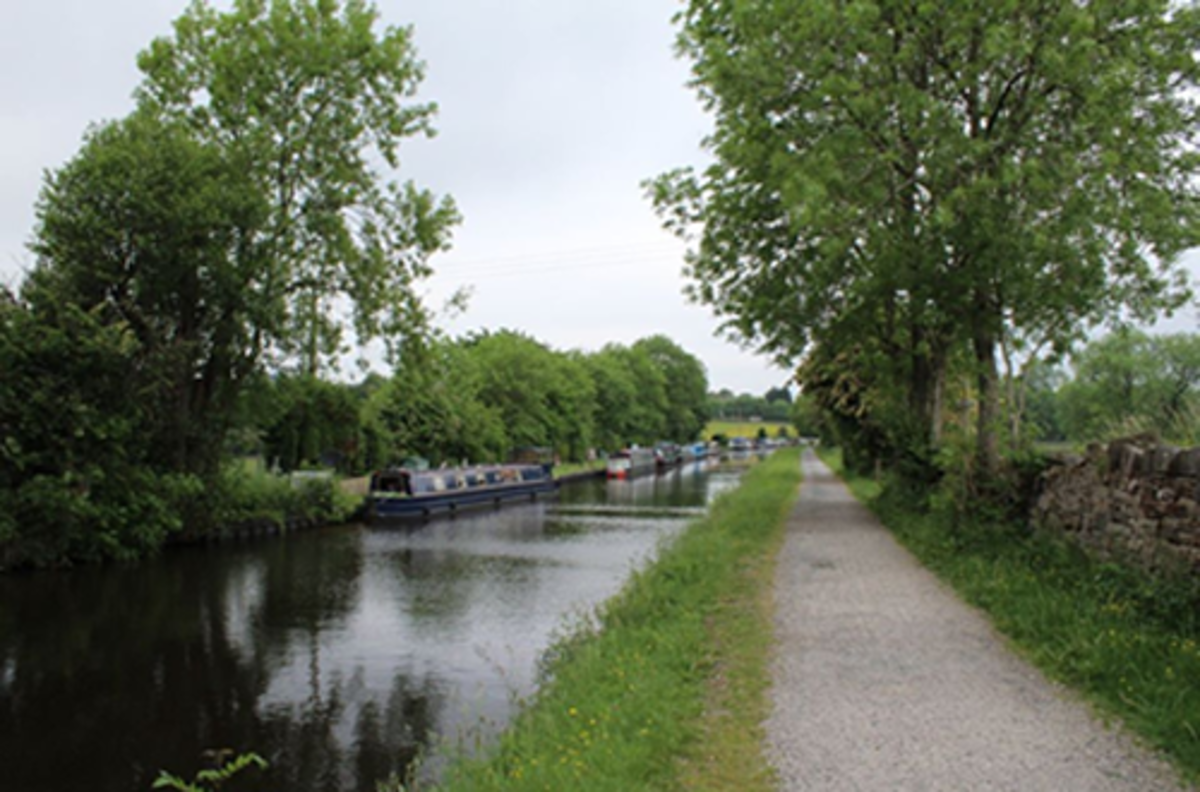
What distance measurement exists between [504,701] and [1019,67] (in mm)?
10886

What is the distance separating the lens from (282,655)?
39.1 ft

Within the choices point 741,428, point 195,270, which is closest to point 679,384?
point 741,428

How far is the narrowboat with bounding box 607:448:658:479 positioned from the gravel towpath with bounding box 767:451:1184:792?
1758 inches

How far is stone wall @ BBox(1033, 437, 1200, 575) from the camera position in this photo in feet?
23.8

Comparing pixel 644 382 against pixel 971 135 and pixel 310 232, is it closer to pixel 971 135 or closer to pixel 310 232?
pixel 310 232

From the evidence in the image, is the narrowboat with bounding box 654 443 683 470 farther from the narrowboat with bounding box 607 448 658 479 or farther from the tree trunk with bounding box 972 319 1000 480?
the tree trunk with bounding box 972 319 1000 480

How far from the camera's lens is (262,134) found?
23.2m

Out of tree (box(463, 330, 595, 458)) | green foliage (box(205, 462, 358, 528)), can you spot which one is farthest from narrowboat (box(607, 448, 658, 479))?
green foliage (box(205, 462, 358, 528))

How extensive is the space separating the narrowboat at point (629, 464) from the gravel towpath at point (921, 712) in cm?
4465

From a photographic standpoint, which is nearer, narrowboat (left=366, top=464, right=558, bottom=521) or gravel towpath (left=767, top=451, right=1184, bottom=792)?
gravel towpath (left=767, top=451, right=1184, bottom=792)

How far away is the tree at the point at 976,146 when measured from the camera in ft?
38.8

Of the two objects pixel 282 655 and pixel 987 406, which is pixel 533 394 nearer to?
pixel 987 406

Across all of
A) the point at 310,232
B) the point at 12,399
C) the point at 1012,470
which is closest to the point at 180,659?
the point at 12,399

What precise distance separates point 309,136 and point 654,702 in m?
21.8
